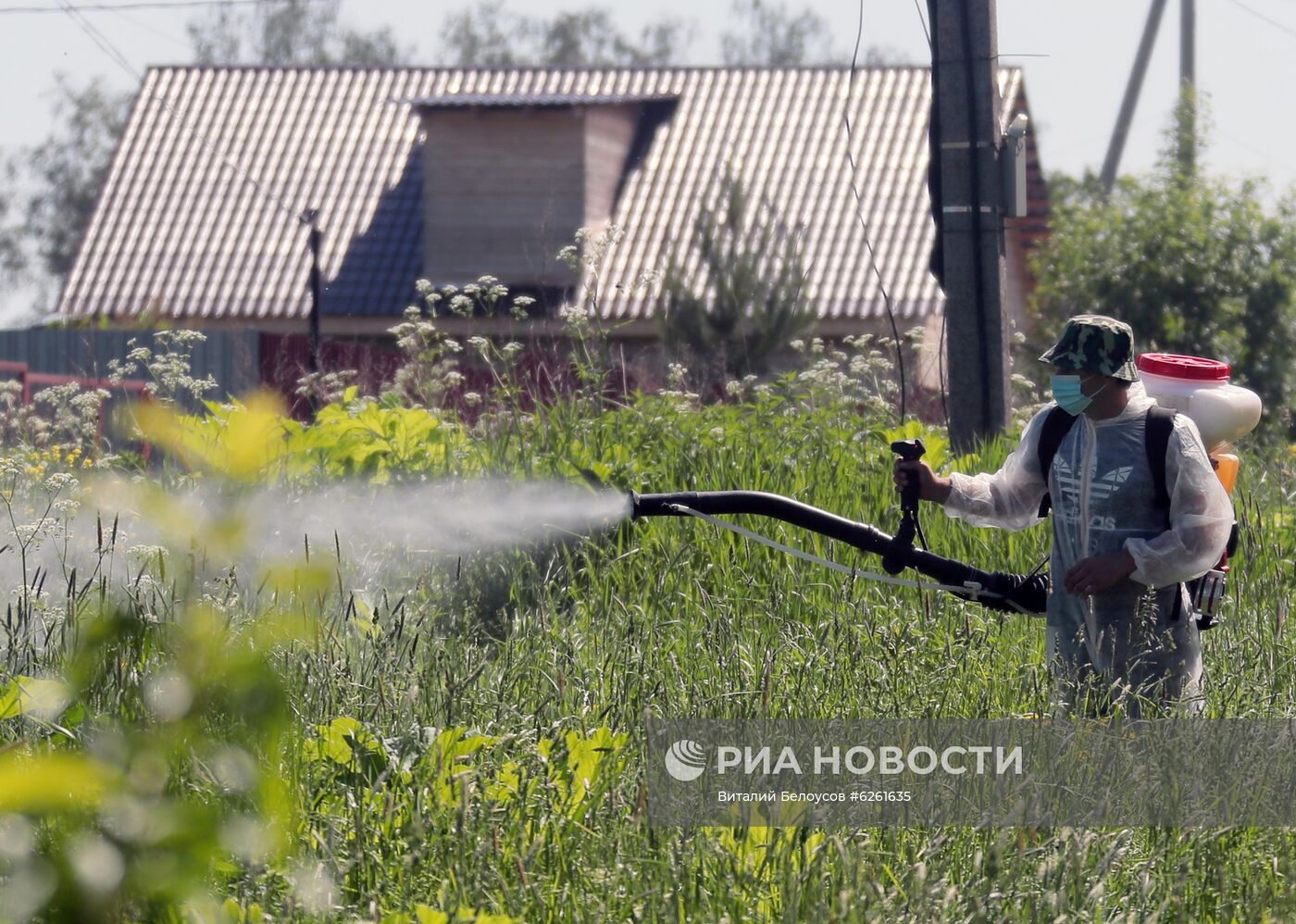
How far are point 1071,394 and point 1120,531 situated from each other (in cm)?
34

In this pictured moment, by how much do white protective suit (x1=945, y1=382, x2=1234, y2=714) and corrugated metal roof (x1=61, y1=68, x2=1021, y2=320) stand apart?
18872 mm

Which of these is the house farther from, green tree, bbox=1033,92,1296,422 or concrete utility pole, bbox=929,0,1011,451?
concrete utility pole, bbox=929,0,1011,451

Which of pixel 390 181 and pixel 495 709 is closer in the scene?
pixel 495 709

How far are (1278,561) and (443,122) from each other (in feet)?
65.3

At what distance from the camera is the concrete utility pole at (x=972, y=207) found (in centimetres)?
724

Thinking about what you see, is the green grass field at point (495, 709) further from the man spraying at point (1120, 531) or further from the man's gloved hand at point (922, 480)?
the man's gloved hand at point (922, 480)

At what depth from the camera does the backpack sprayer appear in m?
4.07

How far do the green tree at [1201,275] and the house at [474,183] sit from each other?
8.04ft

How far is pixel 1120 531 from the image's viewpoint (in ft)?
12.6

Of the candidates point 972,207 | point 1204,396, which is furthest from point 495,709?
point 972,207

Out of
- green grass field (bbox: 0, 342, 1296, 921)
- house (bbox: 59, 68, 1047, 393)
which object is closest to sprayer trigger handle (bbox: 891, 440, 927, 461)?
green grass field (bbox: 0, 342, 1296, 921)

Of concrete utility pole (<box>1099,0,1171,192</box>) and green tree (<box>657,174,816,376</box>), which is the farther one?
concrete utility pole (<box>1099,0,1171,192</box>)

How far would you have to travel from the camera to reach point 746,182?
25703 millimetres

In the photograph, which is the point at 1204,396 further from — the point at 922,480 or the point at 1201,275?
the point at 1201,275
